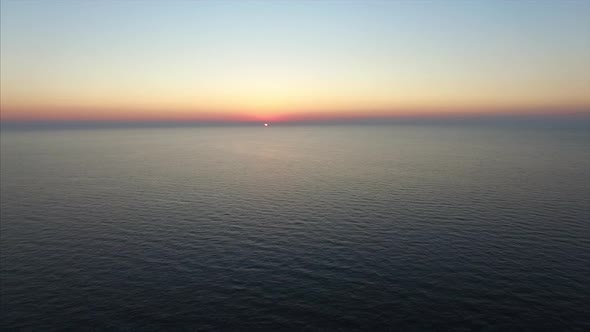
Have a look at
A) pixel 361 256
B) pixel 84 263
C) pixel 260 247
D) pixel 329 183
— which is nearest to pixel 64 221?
pixel 84 263

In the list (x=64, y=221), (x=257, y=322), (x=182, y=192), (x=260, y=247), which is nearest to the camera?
(x=257, y=322)

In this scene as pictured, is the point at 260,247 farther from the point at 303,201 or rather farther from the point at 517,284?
the point at 517,284

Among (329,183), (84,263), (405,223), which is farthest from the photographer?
(329,183)

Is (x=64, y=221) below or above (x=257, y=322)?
above

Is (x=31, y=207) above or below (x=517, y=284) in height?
above

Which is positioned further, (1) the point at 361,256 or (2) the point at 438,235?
(2) the point at 438,235

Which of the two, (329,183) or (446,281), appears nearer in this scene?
(446,281)

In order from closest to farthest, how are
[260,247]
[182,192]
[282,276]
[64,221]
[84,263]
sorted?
[282,276] → [84,263] → [260,247] → [64,221] → [182,192]

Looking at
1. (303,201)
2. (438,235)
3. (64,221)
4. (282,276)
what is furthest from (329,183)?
(64,221)

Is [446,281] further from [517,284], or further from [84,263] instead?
[84,263]
